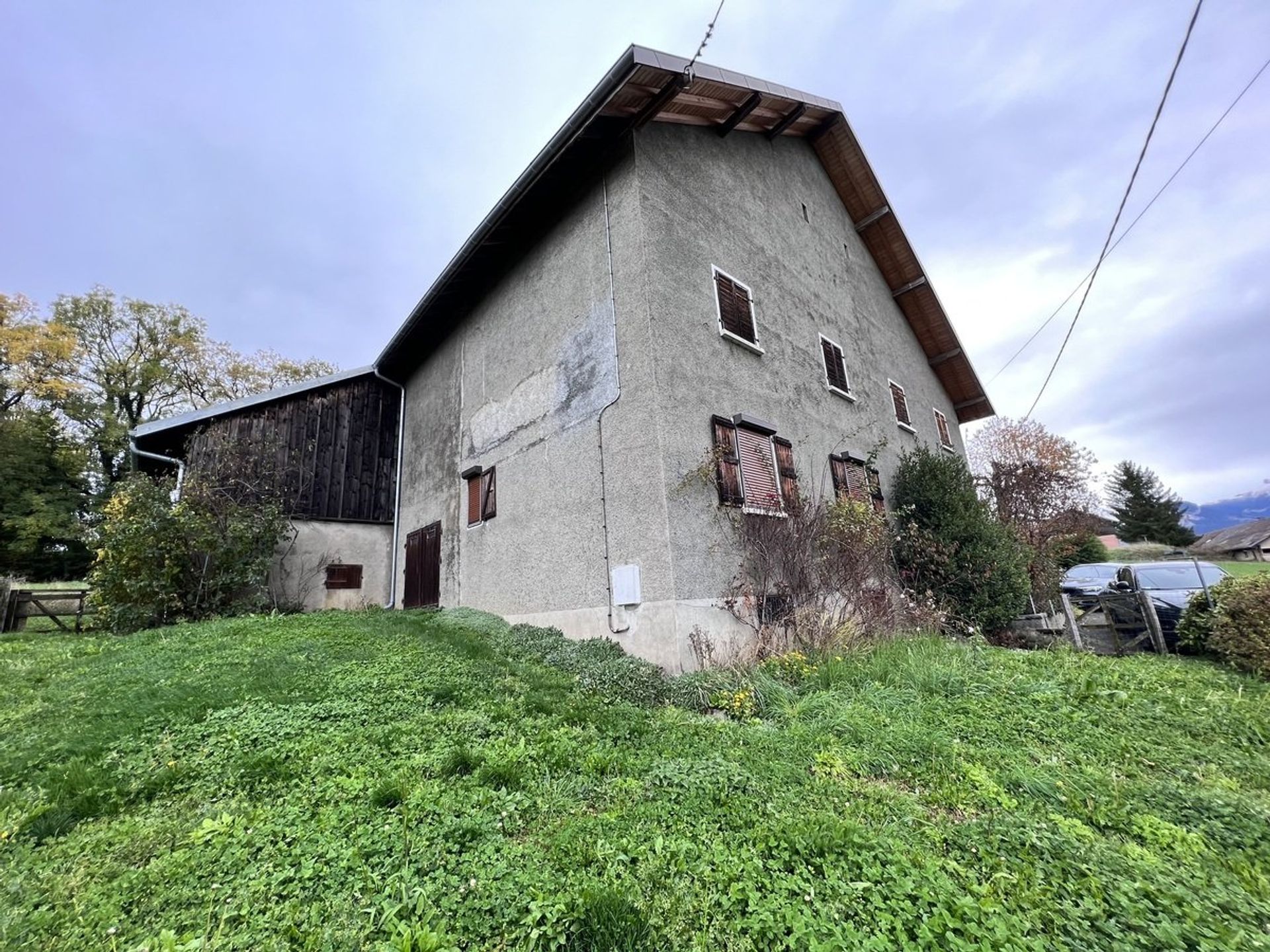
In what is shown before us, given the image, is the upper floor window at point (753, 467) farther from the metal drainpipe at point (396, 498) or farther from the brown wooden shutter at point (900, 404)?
the metal drainpipe at point (396, 498)

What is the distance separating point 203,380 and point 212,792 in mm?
26345

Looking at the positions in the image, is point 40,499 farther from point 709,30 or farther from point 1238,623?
point 1238,623

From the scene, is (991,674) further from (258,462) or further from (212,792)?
(258,462)

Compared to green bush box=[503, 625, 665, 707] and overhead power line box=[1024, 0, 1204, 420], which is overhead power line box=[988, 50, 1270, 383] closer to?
overhead power line box=[1024, 0, 1204, 420]

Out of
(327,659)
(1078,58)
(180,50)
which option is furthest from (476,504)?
(1078,58)

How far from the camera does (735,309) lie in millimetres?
7812

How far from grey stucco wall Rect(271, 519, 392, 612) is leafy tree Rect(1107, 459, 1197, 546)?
46585mm

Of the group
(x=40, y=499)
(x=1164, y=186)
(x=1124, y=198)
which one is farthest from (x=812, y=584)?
(x=40, y=499)

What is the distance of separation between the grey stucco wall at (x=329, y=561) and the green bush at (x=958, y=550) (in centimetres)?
1176

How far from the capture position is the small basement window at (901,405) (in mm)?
12366

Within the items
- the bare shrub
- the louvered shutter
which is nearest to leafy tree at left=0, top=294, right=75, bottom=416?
the louvered shutter

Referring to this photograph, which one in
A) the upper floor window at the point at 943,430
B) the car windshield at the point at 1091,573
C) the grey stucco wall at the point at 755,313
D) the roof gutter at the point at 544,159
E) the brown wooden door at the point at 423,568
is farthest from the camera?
the upper floor window at the point at 943,430

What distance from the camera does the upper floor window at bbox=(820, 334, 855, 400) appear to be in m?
9.73

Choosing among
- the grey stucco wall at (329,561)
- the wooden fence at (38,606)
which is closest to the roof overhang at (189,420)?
the grey stucco wall at (329,561)
